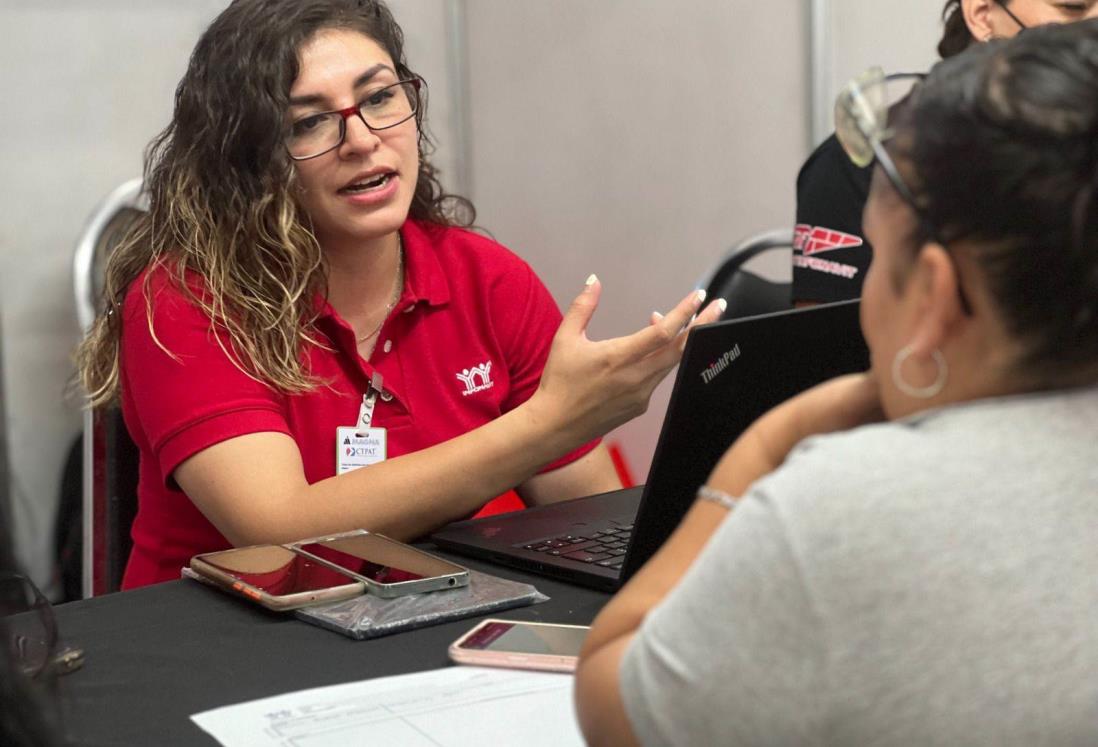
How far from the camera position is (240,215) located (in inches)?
64.0

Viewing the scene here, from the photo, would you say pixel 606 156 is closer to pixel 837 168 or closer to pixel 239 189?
pixel 837 168

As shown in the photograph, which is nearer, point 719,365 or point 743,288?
point 719,365

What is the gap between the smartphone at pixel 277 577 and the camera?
1.09 meters

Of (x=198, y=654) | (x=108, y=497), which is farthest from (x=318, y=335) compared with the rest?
(x=198, y=654)

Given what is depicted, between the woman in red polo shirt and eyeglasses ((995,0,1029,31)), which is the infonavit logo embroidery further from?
eyeglasses ((995,0,1029,31))

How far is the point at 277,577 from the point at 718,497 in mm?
580

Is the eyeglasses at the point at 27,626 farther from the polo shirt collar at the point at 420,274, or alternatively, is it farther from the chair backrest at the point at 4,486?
the polo shirt collar at the point at 420,274

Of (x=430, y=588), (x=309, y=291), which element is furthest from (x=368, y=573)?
(x=309, y=291)

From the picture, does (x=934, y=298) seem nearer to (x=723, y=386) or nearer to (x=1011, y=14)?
(x=723, y=386)

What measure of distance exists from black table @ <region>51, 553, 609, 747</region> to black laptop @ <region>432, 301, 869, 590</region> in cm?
5

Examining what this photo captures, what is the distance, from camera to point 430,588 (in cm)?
111

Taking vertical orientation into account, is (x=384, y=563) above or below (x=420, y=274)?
below

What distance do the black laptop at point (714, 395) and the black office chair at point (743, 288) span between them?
0.91 m

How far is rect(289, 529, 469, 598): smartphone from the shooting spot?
1.10 metres
